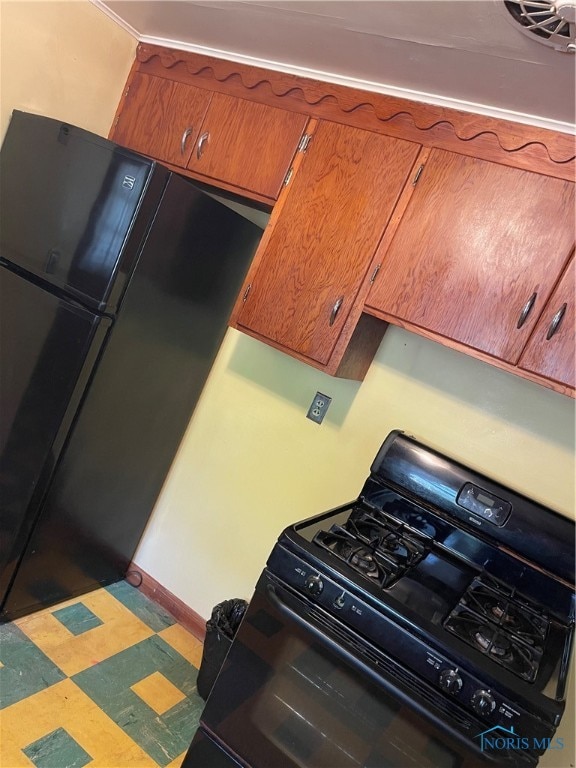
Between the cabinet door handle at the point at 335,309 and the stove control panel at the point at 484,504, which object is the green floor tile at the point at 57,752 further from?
the cabinet door handle at the point at 335,309

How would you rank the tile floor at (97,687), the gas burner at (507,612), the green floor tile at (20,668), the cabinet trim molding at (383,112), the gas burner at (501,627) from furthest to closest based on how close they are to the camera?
1. the green floor tile at (20,668)
2. the tile floor at (97,687)
3. the cabinet trim molding at (383,112)
4. the gas burner at (507,612)
5. the gas burner at (501,627)

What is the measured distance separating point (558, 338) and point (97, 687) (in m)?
1.89

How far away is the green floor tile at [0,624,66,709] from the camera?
1849mm

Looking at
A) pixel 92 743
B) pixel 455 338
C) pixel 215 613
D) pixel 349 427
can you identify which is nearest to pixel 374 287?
pixel 455 338

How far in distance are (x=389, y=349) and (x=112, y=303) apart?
98cm

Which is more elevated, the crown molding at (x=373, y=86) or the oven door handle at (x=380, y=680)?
the crown molding at (x=373, y=86)

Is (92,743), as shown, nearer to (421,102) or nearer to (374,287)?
(374,287)

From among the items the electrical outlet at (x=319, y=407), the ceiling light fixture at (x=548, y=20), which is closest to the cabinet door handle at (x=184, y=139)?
the electrical outlet at (x=319, y=407)

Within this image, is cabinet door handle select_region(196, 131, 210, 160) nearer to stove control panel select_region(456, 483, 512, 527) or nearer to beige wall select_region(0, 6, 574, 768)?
beige wall select_region(0, 6, 574, 768)

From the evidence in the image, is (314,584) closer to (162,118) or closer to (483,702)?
(483,702)

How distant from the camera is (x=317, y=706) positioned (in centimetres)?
140

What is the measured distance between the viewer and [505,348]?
159 cm

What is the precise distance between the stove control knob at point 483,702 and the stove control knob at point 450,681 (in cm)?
4

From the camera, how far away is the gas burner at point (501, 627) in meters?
1.32
